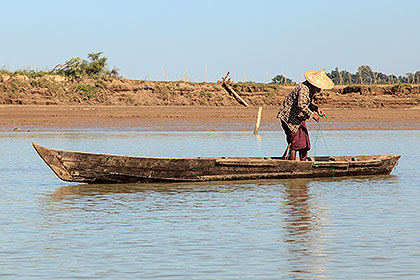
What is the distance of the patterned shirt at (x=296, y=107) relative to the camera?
10.1 m

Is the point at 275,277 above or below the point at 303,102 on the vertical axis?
below

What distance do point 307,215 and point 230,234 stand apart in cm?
155

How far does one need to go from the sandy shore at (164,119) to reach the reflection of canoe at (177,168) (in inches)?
497

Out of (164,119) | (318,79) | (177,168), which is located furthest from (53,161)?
(164,119)

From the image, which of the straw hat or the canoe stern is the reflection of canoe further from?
the straw hat

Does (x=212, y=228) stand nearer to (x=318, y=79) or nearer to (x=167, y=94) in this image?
(x=318, y=79)

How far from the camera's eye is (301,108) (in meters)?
10.1

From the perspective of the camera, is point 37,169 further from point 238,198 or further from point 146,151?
point 238,198

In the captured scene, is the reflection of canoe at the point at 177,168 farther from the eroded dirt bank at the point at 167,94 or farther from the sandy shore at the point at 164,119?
the eroded dirt bank at the point at 167,94

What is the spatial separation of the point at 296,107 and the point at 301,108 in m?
0.28

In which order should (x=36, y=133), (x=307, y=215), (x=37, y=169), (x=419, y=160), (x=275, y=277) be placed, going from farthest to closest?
(x=36, y=133) < (x=419, y=160) < (x=37, y=169) < (x=307, y=215) < (x=275, y=277)

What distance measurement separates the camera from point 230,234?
21.1 ft

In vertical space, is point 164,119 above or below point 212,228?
above

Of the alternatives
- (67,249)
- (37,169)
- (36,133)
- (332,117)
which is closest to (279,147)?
(37,169)
